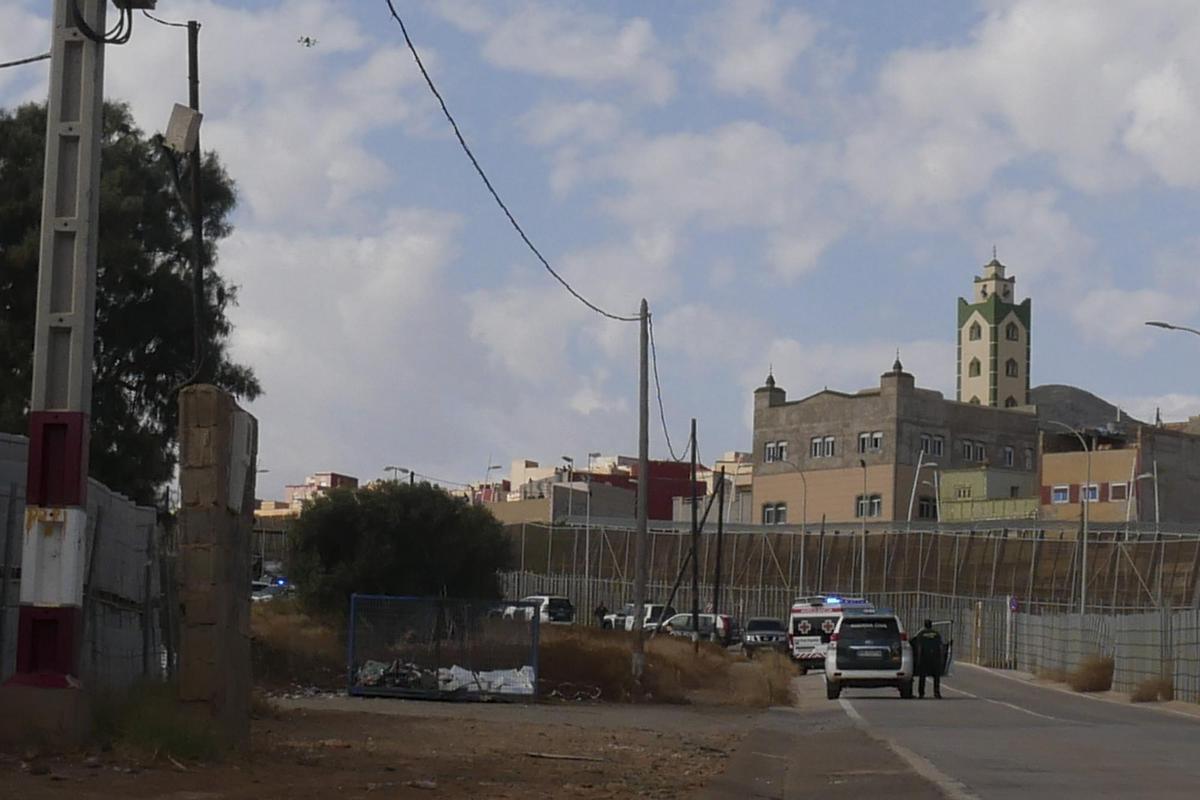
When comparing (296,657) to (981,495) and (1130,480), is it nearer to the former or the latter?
(1130,480)

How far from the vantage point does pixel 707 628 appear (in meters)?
73.8

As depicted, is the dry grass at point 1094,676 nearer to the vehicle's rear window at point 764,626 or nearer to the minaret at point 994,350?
the vehicle's rear window at point 764,626

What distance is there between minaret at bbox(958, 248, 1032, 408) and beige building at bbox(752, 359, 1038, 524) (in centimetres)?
3158

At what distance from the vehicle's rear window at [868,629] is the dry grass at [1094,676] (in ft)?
39.6

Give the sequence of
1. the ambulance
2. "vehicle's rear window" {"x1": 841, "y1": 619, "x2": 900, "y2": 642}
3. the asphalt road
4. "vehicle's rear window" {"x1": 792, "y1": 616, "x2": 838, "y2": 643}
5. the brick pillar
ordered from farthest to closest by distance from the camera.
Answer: the ambulance, "vehicle's rear window" {"x1": 792, "y1": 616, "x2": 838, "y2": 643}, "vehicle's rear window" {"x1": 841, "y1": 619, "x2": 900, "y2": 642}, the brick pillar, the asphalt road

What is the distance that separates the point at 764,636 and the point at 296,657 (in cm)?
3487

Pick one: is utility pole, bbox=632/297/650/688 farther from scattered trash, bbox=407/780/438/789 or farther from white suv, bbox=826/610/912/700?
scattered trash, bbox=407/780/438/789

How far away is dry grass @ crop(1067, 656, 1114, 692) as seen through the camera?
5069 centimetres

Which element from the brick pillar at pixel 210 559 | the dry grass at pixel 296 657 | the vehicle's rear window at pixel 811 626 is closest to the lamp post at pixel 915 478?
the vehicle's rear window at pixel 811 626

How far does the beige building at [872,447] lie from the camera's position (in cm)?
11694

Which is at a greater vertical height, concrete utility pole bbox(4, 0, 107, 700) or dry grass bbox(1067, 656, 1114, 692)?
concrete utility pole bbox(4, 0, 107, 700)

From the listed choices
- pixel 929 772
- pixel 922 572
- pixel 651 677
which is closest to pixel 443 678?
pixel 651 677

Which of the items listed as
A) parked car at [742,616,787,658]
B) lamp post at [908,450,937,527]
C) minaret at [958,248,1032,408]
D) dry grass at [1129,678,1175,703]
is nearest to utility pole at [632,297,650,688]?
dry grass at [1129,678,1175,703]

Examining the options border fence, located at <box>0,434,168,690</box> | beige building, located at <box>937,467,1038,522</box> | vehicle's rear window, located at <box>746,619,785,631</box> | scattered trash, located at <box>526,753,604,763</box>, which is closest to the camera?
border fence, located at <box>0,434,168,690</box>
